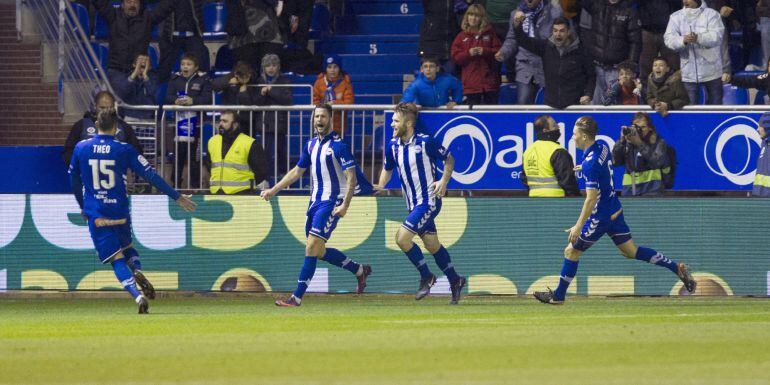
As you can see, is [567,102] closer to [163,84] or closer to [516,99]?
[516,99]

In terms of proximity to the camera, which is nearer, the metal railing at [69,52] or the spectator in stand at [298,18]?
the metal railing at [69,52]

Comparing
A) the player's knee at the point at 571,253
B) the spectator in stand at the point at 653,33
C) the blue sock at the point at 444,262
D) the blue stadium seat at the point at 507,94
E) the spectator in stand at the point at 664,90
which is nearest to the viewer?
the player's knee at the point at 571,253

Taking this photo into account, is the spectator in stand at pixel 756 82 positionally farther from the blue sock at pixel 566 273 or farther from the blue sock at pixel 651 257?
the blue sock at pixel 566 273

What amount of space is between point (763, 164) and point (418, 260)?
431cm

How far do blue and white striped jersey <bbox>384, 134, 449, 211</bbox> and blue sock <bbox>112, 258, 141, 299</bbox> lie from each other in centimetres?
314

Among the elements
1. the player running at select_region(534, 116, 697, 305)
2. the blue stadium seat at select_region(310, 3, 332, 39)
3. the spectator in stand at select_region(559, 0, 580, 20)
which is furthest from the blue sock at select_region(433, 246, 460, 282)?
the blue stadium seat at select_region(310, 3, 332, 39)

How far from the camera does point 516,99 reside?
65.5 feet

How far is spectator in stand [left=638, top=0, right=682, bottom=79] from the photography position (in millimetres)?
19578

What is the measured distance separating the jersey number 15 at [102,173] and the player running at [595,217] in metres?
4.59

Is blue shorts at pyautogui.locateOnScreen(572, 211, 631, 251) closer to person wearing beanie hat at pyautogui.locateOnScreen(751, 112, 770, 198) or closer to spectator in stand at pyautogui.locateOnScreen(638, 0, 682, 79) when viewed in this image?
person wearing beanie hat at pyautogui.locateOnScreen(751, 112, 770, 198)

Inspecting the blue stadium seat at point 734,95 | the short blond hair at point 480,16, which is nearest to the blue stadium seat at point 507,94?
the short blond hair at point 480,16

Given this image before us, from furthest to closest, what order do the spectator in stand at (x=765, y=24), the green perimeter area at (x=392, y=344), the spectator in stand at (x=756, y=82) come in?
1. the spectator in stand at (x=765, y=24)
2. the spectator in stand at (x=756, y=82)
3. the green perimeter area at (x=392, y=344)

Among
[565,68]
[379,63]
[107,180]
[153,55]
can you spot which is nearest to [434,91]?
[565,68]

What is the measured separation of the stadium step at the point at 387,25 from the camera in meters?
23.6
